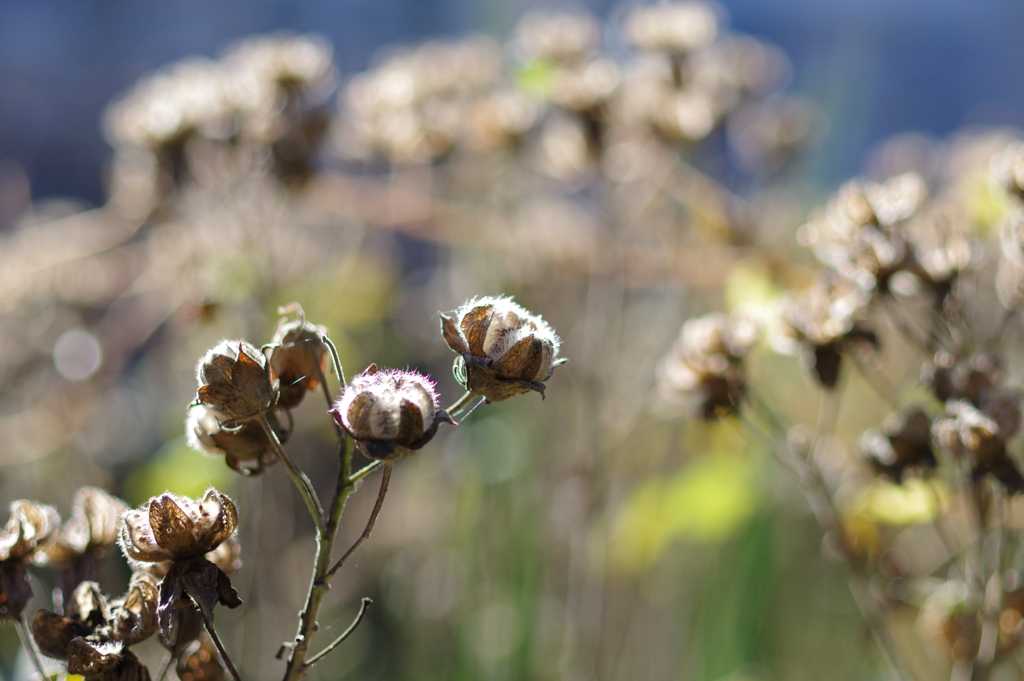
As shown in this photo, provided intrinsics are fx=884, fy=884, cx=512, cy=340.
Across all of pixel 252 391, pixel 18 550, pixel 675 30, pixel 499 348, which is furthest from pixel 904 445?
pixel 675 30

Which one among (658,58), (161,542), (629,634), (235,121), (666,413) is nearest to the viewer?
(161,542)

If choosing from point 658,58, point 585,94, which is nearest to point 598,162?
point 585,94

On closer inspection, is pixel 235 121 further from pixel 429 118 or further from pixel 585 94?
pixel 585 94

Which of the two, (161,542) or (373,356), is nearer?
(161,542)

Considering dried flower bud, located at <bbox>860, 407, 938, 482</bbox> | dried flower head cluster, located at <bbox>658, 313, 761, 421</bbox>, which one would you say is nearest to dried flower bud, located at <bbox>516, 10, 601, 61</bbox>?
dried flower head cluster, located at <bbox>658, 313, 761, 421</bbox>

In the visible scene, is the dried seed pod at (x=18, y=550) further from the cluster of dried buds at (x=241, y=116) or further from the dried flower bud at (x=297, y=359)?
the cluster of dried buds at (x=241, y=116)

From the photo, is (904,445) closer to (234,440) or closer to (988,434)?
(988,434)

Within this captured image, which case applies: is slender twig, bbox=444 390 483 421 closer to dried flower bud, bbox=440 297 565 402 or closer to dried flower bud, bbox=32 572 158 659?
dried flower bud, bbox=440 297 565 402
